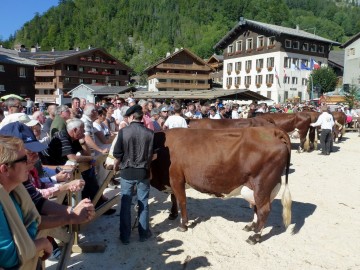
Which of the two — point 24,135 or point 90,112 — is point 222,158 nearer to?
point 24,135

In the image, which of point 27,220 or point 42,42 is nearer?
point 27,220

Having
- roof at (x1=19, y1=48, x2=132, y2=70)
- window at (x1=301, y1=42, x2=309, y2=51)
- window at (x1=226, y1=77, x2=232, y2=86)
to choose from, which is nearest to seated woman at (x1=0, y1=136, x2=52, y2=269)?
window at (x1=301, y1=42, x2=309, y2=51)

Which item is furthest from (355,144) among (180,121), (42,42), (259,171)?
(42,42)

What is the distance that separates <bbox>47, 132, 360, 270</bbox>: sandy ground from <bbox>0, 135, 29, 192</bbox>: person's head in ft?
7.83

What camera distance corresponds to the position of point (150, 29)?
138500 millimetres

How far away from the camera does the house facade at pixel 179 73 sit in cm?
6100

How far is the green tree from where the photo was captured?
156ft

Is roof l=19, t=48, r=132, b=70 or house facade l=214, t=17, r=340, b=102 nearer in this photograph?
house facade l=214, t=17, r=340, b=102

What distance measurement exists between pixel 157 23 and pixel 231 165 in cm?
14307

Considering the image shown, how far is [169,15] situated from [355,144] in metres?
134

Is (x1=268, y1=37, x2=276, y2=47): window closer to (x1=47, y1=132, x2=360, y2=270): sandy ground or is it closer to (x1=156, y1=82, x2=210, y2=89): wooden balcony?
(x1=156, y1=82, x2=210, y2=89): wooden balcony

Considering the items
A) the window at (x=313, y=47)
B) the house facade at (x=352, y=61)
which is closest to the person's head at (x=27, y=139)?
the house facade at (x=352, y=61)

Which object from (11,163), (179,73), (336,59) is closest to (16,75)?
(179,73)

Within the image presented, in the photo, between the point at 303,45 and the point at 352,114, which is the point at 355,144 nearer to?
the point at 352,114
